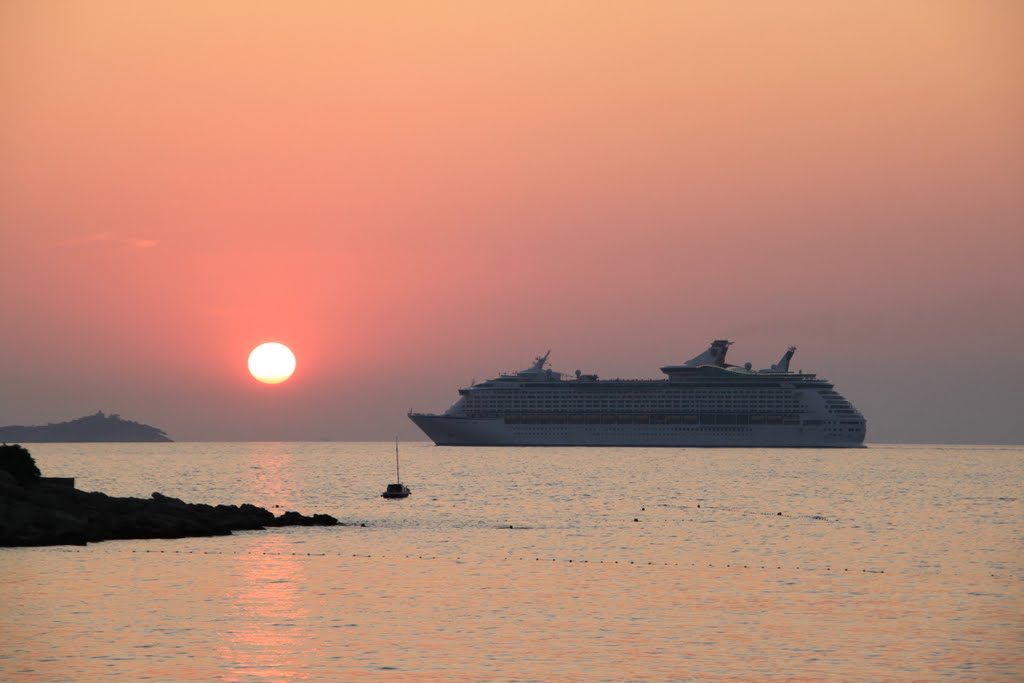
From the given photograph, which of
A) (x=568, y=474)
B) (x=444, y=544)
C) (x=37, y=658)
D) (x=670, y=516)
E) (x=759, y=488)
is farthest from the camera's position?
(x=568, y=474)

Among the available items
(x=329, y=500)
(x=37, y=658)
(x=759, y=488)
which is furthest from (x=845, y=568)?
(x=759, y=488)

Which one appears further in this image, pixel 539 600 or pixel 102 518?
pixel 102 518

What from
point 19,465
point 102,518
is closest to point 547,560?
point 102,518

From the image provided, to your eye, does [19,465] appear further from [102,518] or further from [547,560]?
[547,560]

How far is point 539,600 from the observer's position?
4022 cm

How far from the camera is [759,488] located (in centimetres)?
11150

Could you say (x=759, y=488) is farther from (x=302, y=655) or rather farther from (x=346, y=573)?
(x=302, y=655)

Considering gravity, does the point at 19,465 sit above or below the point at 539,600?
above

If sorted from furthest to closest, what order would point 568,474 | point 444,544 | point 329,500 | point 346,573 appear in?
1. point 568,474
2. point 329,500
3. point 444,544
4. point 346,573

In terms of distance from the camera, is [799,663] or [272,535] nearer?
[799,663]

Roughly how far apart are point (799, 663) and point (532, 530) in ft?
126

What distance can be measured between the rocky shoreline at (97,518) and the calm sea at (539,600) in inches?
60.7

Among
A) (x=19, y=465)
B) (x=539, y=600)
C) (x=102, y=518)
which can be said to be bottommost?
(x=539, y=600)

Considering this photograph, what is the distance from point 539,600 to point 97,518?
87.8 ft
